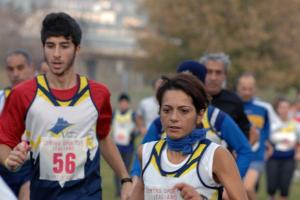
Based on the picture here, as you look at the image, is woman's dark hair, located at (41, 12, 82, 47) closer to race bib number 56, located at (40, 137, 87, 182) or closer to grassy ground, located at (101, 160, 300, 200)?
race bib number 56, located at (40, 137, 87, 182)

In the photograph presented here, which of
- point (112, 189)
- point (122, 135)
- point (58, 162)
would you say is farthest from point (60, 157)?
point (122, 135)

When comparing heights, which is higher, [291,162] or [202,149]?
[202,149]

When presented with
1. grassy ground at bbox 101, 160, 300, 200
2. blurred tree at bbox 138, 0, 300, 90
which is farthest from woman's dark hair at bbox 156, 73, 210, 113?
blurred tree at bbox 138, 0, 300, 90

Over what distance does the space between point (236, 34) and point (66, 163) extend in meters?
36.6

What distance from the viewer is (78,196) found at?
6.90m

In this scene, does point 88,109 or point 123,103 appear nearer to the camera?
point 88,109

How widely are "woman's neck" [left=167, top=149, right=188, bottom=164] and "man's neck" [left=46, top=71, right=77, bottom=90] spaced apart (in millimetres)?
1571

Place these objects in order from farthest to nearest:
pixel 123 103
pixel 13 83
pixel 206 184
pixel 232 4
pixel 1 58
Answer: pixel 1 58 → pixel 232 4 → pixel 123 103 → pixel 13 83 → pixel 206 184

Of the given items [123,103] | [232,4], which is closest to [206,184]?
[123,103]

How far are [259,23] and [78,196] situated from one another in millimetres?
36339

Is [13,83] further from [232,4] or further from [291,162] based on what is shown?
[232,4]

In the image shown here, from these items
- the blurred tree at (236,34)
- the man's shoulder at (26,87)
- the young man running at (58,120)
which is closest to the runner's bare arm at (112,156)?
the young man running at (58,120)

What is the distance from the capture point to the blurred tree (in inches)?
1683

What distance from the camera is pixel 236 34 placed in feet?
141
